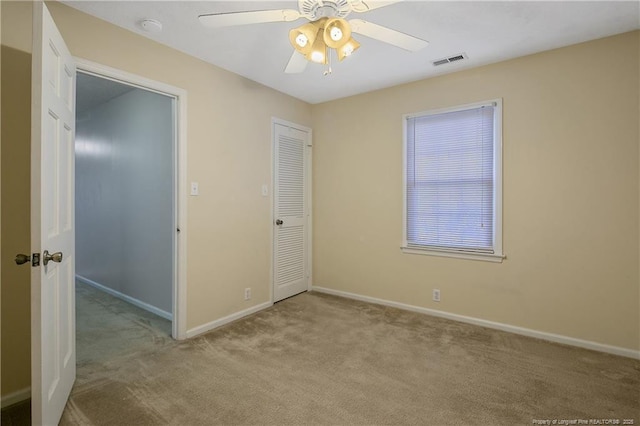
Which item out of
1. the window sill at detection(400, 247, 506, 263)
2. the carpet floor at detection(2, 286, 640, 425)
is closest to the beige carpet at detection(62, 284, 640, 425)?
the carpet floor at detection(2, 286, 640, 425)

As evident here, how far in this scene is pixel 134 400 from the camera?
199 centimetres

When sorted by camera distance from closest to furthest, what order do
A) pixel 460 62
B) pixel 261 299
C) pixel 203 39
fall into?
pixel 203 39 → pixel 460 62 → pixel 261 299

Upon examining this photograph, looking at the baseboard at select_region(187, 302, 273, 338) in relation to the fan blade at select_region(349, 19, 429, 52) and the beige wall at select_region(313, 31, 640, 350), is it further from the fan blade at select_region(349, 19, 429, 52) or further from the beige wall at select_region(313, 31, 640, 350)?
the fan blade at select_region(349, 19, 429, 52)

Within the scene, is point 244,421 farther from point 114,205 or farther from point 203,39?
point 114,205

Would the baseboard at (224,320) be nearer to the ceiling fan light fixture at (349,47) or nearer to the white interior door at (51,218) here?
the white interior door at (51,218)

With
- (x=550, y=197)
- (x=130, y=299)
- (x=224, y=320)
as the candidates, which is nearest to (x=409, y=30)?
(x=550, y=197)

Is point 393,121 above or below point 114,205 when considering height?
above

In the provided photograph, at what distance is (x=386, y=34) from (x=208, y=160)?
1.96 metres

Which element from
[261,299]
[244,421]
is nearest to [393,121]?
[261,299]

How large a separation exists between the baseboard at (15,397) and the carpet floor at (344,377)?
254 mm

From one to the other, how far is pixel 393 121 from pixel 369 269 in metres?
1.73

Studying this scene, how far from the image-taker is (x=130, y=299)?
3.86 metres

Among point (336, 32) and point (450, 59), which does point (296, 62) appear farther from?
point (450, 59)

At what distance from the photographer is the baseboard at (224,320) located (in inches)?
116
